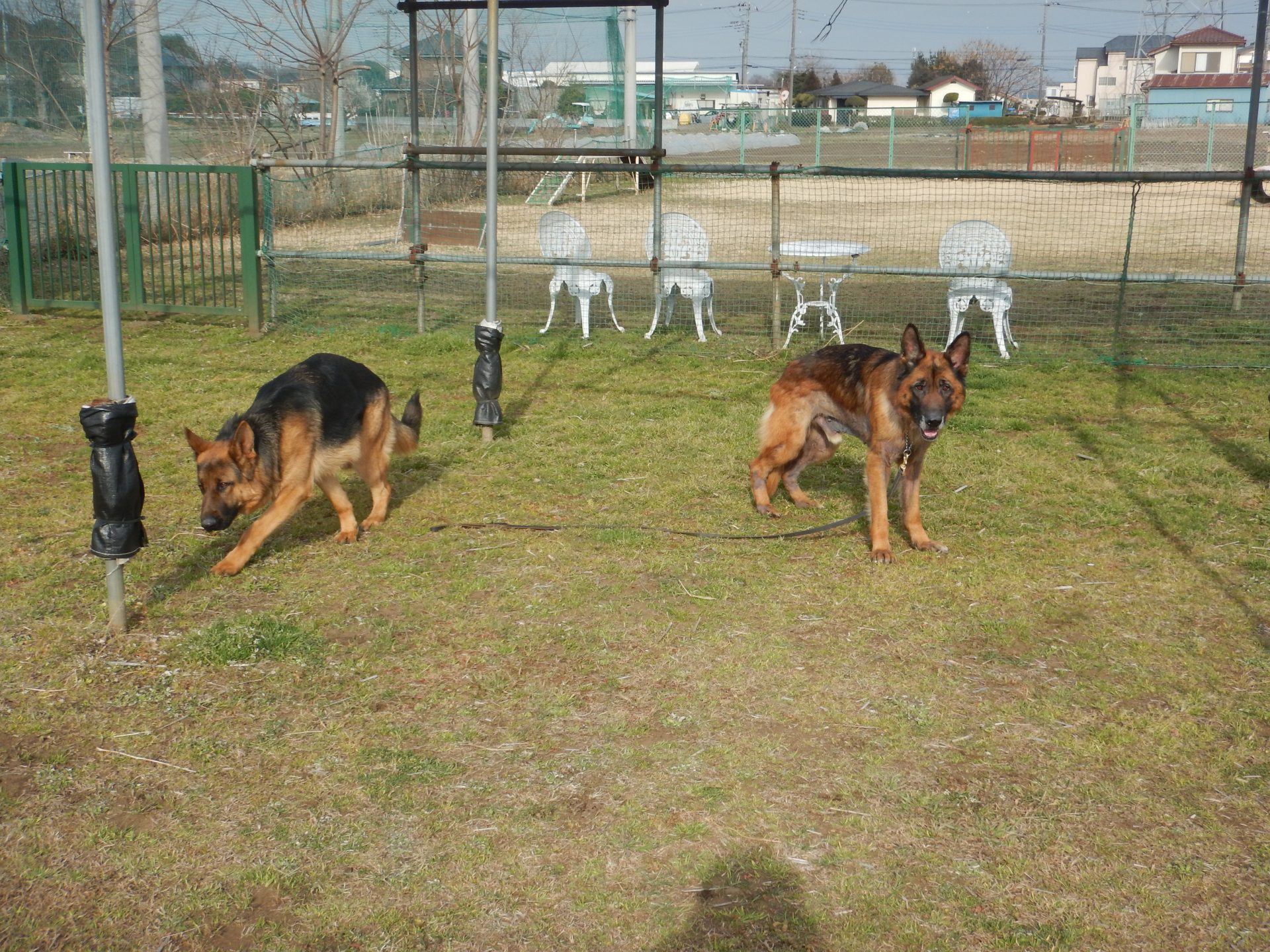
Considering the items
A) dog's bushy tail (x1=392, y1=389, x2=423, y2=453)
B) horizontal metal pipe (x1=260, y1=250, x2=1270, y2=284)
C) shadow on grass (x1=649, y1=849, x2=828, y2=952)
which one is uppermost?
horizontal metal pipe (x1=260, y1=250, x2=1270, y2=284)

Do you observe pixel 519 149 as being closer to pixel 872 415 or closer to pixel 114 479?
pixel 872 415

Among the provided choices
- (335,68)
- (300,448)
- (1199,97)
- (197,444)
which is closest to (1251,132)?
(300,448)

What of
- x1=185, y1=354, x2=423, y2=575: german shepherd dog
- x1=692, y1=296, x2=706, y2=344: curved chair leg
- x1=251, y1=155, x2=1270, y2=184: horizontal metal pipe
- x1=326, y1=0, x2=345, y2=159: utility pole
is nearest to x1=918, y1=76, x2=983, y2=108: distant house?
x1=326, y1=0, x2=345, y2=159: utility pole

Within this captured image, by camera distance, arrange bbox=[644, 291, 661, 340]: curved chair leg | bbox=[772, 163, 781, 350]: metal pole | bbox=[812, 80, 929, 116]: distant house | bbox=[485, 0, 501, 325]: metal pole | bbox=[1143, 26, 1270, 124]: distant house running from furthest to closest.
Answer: bbox=[812, 80, 929, 116]: distant house, bbox=[1143, 26, 1270, 124]: distant house, bbox=[644, 291, 661, 340]: curved chair leg, bbox=[772, 163, 781, 350]: metal pole, bbox=[485, 0, 501, 325]: metal pole

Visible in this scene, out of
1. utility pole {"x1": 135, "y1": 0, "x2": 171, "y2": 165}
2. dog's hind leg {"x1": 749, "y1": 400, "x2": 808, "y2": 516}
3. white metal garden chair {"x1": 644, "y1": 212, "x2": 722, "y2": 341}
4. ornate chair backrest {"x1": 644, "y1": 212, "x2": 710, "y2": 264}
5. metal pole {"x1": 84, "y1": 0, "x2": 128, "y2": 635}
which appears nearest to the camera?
metal pole {"x1": 84, "y1": 0, "x2": 128, "y2": 635}

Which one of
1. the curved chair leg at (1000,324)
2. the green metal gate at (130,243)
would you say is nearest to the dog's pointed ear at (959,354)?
the curved chair leg at (1000,324)

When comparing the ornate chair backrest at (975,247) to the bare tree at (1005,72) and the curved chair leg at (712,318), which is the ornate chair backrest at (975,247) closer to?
the curved chair leg at (712,318)

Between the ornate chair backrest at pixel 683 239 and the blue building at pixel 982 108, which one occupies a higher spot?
the blue building at pixel 982 108

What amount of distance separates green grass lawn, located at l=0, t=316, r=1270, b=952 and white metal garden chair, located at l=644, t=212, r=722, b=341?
491 cm

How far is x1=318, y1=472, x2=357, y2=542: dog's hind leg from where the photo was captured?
658 centimetres

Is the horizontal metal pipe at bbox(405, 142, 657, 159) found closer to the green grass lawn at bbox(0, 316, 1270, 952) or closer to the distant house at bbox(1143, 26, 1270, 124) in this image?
the green grass lawn at bbox(0, 316, 1270, 952)

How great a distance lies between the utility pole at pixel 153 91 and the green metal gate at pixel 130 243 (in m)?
3.67

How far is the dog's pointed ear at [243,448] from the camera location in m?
5.74

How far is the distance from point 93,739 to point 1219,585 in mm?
5427
